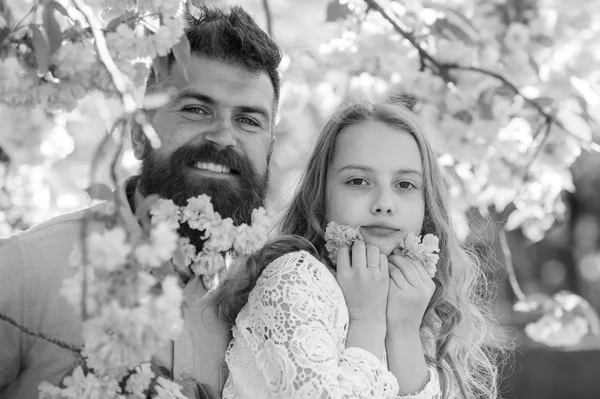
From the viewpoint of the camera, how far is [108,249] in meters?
1.31

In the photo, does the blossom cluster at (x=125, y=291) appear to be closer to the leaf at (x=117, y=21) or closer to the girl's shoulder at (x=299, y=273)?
the leaf at (x=117, y=21)

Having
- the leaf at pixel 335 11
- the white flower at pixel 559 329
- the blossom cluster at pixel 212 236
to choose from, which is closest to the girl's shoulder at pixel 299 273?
the blossom cluster at pixel 212 236

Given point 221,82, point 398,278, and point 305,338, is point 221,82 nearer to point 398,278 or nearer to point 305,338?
point 398,278

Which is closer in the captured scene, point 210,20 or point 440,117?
point 210,20

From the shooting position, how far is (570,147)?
10.4 ft

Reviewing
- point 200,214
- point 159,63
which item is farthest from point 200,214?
point 159,63

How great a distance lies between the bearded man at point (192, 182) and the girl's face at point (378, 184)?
0.28m

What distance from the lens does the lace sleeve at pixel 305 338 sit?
79.0 inches

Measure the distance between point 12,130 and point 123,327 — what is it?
2.08ft

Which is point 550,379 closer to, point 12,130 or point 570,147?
point 570,147

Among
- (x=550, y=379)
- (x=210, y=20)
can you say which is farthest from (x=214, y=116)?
(x=550, y=379)

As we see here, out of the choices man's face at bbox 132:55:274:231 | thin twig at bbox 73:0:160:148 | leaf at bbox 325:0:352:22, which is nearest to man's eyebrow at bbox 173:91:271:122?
man's face at bbox 132:55:274:231

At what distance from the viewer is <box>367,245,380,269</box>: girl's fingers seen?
2.30 m

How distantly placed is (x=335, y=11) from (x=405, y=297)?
3.56 ft
